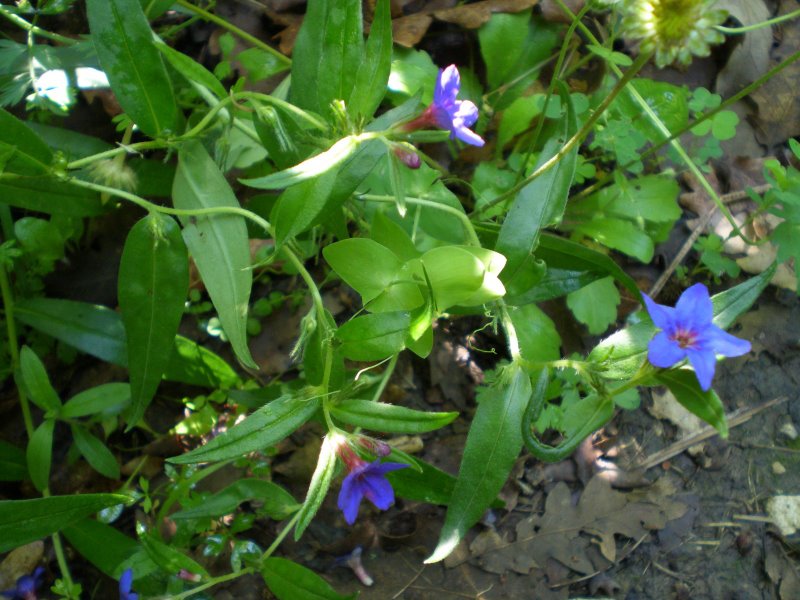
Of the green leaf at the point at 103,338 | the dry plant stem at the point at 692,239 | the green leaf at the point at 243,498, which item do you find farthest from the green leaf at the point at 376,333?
the dry plant stem at the point at 692,239

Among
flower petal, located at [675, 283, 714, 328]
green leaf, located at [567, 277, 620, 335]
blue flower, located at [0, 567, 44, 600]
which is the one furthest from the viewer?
green leaf, located at [567, 277, 620, 335]

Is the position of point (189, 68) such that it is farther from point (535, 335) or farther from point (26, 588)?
point (26, 588)

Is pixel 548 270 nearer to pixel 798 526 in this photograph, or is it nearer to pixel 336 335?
pixel 336 335

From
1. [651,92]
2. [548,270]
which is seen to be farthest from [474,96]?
[548,270]

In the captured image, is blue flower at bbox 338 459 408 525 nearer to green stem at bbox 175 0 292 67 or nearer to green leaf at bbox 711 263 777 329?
green leaf at bbox 711 263 777 329

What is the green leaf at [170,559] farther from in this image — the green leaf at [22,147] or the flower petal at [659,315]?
the flower petal at [659,315]

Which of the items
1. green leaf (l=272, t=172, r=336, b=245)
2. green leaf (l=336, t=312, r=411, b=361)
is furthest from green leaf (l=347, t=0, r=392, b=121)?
green leaf (l=336, t=312, r=411, b=361)

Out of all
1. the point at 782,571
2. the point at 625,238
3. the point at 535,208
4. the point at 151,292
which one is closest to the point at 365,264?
the point at 535,208
